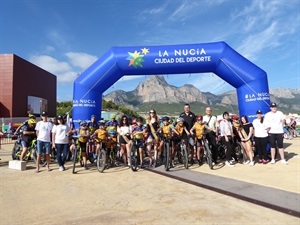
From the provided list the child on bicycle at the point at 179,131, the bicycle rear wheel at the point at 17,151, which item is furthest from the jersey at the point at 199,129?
the bicycle rear wheel at the point at 17,151

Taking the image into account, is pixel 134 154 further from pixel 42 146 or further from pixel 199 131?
pixel 42 146

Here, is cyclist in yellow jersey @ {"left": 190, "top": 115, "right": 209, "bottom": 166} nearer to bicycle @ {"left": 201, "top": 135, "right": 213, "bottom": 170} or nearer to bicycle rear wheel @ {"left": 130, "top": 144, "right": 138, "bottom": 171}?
bicycle @ {"left": 201, "top": 135, "right": 213, "bottom": 170}

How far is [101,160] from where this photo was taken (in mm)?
7207

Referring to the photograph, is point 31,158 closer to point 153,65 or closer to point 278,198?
point 153,65

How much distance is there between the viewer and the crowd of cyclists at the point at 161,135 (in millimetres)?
7551

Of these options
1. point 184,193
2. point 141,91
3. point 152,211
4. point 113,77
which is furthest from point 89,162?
point 141,91

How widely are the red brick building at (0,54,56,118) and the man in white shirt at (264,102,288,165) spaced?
102 ft

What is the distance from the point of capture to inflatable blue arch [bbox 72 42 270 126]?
9.22m

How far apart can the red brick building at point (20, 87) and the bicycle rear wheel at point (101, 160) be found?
2879 centimetres

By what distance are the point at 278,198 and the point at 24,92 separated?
36.3 metres

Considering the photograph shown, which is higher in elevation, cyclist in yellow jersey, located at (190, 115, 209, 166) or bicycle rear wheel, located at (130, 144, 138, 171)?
cyclist in yellow jersey, located at (190, 115, 209, 166)

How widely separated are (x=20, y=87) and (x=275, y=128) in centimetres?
3326

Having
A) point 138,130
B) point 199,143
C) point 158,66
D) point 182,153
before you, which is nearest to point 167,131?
point 182,153

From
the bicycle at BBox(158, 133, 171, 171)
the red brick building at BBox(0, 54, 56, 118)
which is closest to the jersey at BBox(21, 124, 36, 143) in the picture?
the bicycle at BBox(158, 133, 171, 171)
